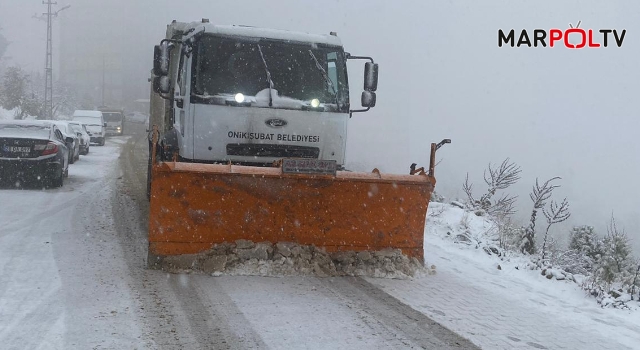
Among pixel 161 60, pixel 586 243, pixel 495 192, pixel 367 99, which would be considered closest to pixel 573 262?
pixel 495 192

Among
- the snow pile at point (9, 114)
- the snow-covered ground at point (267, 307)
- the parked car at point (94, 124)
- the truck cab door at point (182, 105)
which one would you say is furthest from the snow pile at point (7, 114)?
the snow-covered ground at point (267, 307)

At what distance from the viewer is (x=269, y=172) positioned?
670cm

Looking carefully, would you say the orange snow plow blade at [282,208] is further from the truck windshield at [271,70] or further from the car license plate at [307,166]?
the truck windshield at [271,70]

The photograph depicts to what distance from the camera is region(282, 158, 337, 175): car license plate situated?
6664mm

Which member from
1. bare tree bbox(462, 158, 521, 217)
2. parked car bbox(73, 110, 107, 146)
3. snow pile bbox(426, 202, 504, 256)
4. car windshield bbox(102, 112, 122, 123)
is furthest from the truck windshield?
car windshield bbox(102, 112, 122, 123)

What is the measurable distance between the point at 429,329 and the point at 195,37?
4782mm

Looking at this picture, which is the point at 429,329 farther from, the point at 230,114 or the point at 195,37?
the point at 195,37

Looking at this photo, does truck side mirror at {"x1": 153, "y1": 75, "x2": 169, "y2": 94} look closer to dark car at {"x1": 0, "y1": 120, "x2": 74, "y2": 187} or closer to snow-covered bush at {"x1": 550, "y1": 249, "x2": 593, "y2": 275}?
snow-covered bush at {"x1": 550, "y1": 249, "x2": 593, "y2": 275}

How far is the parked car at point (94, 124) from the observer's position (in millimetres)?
32156

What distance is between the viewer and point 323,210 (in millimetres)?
6914

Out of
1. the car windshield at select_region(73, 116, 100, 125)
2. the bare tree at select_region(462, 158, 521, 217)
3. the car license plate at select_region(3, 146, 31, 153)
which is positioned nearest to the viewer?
the bare tree at select_region(462, 158, 521, 217)

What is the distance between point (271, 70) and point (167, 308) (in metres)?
3.65

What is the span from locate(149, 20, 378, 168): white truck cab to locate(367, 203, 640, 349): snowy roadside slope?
6.85ft

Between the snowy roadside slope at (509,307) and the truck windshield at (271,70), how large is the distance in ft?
8.43
